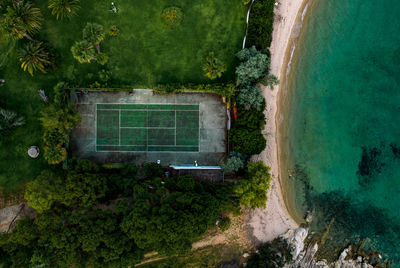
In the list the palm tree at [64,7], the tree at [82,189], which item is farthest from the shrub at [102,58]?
the tree at [82,189]

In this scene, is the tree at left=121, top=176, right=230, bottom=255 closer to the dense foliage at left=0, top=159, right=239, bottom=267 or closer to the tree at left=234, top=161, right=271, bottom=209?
the dense foliage at left=0, top=159, right=239, bottom=267

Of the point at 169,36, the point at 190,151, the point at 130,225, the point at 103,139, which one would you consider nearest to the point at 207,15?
the point at 169,36

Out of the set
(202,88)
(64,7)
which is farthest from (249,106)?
(64,7)

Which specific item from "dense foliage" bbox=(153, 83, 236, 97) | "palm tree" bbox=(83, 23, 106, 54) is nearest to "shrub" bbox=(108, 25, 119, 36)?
"palm tree" bbox=(83, 23, 106, 54)

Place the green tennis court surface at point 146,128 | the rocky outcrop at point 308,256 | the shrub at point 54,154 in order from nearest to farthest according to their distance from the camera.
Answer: the shrub at point 54,154 → the green tennis court surface at point 146,128 → the rocky outcrop at point 308,256

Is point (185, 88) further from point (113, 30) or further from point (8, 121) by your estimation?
point (8, 121)

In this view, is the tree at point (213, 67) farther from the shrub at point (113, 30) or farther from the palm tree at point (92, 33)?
the palm tree at point (92, 33)

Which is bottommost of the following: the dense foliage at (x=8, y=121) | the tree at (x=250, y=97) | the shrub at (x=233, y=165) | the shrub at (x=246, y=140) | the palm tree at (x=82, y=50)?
the shrub at (x=233, y=165)
